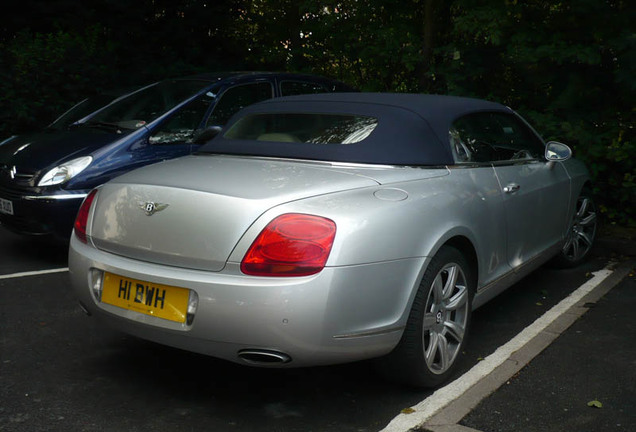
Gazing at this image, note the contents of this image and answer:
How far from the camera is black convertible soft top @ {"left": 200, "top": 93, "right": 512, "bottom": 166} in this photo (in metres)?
3.86

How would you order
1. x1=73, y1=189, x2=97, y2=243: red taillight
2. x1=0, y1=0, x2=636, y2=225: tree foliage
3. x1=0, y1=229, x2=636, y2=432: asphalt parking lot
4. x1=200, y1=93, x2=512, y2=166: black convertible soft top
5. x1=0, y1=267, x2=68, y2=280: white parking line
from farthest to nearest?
1. x1=0, y1=0, x2=636, y2=225: tree foliage
2. x1=0, y1=267, x2=68, y2=280: white parking line
3. x1=200, y1=93, x2=512, y2=166: black convertible soft top
4. x1=73, y1=189, x2=97, y2=243: red taillight
5. x1=0, y1=229, x2=636, y2=432: asphalt parking lot

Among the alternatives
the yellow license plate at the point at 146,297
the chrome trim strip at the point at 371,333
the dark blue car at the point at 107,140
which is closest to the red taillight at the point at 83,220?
the yellow license plate at the point at 146,297

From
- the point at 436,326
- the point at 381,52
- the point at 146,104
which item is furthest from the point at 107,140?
the point at 381,52

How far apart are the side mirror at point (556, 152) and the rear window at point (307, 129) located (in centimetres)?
170

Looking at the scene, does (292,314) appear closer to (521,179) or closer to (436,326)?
(436,326)

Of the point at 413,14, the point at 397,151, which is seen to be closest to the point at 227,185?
the point at 397,151

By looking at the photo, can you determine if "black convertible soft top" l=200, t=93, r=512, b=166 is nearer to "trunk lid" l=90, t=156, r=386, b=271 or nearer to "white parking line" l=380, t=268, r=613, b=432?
"trunk lid" l=90, t=156, r=386, b=271

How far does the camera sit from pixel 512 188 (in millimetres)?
4477

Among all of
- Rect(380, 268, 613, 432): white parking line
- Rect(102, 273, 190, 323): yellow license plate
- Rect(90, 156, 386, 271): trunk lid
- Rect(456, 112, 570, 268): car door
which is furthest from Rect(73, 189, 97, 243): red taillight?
Rect(456, 112, 570, 268): car door

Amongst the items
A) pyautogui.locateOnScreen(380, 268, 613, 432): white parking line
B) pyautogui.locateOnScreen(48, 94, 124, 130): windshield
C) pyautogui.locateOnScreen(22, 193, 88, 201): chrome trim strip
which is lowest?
pyautogui.locateOnScreen(380, 268, 613, 432): white parking line

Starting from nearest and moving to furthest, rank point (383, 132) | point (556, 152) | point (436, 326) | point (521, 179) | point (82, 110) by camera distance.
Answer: point (436, 326) → point (383, 132) → point (521, 179) → point (556, 152) → point (82, 110)

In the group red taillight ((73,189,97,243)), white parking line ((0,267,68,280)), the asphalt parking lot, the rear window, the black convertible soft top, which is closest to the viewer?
the asphalt parking lot

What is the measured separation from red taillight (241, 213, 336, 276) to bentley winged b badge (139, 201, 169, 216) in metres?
0.51

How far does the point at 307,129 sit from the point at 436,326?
4.42ft
